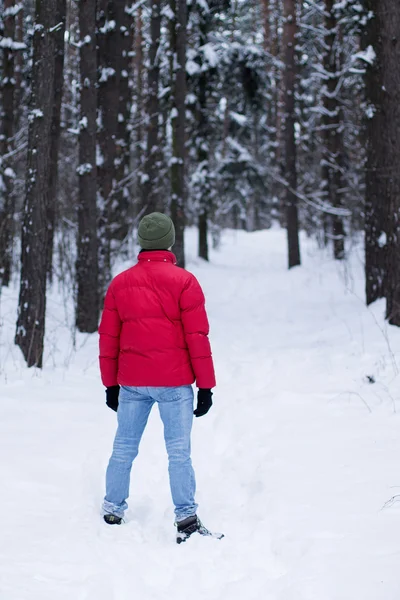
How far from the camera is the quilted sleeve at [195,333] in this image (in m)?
3.80

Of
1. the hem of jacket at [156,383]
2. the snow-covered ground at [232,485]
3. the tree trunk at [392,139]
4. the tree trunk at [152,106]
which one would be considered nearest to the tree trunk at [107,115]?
the snow-covered ground at [232,485]

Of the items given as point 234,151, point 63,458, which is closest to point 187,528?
point 63,458

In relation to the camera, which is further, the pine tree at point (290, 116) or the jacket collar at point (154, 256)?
the pine tree at point (290, 116)

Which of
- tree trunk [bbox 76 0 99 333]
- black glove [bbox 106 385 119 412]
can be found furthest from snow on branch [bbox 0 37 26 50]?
black glove [bbox 106 385 119 412]

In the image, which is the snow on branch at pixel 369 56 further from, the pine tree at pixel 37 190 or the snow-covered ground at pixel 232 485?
the pine tree at pixel 37 190

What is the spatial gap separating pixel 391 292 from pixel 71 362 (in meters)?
4.83

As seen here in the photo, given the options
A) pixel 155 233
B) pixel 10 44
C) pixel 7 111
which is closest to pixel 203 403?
pixel 155 233

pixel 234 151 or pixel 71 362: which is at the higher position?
pixel 234 151

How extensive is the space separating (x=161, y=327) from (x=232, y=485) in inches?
67.5

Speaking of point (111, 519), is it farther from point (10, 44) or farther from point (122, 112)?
point (122, 112)

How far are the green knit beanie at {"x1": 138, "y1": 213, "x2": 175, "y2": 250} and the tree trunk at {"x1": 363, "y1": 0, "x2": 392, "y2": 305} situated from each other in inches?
277

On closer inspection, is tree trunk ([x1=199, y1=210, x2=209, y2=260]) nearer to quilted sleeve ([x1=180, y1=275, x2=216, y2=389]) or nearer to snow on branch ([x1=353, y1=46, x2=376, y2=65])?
snow on branch ([x1=353, y1=46, x2=376, y2=65])

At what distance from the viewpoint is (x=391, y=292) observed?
364 inches

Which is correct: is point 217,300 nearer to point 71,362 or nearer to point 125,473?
point 71,362
